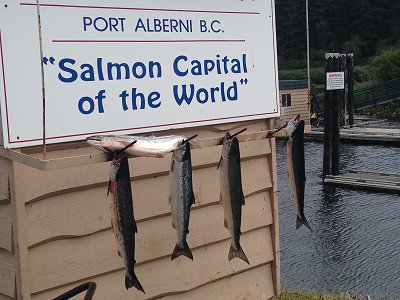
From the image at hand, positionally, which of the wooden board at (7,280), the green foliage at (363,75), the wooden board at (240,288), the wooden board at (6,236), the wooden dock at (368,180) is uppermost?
the green foliage at (363,75)

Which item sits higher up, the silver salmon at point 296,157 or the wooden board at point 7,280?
the silver salmon at point 296,157

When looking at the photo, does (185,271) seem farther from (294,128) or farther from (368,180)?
(368,180)

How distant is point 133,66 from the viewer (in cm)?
475

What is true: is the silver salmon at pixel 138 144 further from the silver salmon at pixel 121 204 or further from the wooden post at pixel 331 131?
the wooden post at pixel 331 131

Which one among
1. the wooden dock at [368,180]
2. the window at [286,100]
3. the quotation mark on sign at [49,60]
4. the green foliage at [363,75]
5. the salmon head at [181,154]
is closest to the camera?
the salmon head at [181,154]

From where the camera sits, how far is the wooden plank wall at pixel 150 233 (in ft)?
14.0

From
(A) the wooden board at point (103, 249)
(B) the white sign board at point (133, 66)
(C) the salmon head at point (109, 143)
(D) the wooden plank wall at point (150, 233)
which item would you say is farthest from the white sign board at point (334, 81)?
(C) the salmon head at point (109, 143)

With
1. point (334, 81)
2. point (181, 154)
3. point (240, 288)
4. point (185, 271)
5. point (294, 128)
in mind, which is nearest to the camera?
point (181, 154)

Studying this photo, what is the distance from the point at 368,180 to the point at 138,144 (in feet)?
46.5

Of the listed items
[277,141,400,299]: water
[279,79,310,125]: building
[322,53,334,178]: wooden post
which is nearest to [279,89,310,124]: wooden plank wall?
[279,79,310,125]: building

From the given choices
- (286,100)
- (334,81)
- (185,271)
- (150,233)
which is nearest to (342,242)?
(334,81)

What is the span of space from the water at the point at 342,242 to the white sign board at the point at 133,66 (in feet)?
16.8

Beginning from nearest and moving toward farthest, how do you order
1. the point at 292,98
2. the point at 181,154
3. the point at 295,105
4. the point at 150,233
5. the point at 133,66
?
the point at 181,154 < the point at 133,66 < the point at 150,233 < the point at 292,98 < the point at 295,105

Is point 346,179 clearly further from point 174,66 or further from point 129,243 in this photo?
point 129,243
